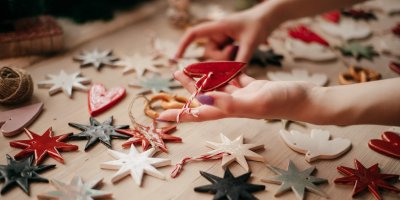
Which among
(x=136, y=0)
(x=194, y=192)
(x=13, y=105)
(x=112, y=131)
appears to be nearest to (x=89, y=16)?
(x=136, y=0)

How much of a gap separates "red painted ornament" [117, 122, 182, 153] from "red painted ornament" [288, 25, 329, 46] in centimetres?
69

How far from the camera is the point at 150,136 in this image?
845 millimetres

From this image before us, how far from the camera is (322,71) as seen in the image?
118 cm

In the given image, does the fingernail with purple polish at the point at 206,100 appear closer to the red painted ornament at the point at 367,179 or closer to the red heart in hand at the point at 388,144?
the red painted ornament at the point at 367,179

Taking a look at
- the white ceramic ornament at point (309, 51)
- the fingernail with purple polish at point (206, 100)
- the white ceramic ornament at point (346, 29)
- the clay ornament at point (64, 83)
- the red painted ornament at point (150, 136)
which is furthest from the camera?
the white ceramic ornament at point (346, 29)

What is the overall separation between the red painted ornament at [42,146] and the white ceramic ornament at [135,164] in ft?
0.34

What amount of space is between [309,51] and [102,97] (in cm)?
73

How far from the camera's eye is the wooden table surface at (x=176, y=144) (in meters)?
0.74

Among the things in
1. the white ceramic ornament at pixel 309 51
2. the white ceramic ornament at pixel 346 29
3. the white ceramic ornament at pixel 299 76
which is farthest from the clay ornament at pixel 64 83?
the white ceramic ornament at pixel 346 29

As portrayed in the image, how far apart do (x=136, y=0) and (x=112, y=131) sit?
753mm

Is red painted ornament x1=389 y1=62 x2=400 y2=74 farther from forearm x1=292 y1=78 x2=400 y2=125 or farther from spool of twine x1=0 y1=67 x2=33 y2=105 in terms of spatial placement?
spool of twine x1=0 y1=67 x2=33 y2=105

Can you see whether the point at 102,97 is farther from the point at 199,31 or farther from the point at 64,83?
the point at 199,31

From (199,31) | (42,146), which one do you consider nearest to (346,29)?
(199,31)

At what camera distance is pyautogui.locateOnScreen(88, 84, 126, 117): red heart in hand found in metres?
0.92
